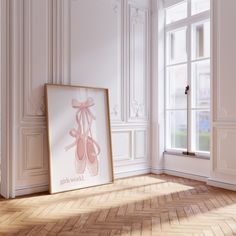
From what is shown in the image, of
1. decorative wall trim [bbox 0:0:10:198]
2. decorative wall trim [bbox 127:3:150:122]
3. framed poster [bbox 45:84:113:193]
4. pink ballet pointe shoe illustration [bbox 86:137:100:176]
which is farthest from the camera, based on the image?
decorative wall trim [bbox 127:3:150:122]

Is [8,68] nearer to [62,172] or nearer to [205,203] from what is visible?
[62,172]

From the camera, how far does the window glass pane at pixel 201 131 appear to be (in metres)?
4.74

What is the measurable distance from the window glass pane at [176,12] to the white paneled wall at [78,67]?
1.42ft

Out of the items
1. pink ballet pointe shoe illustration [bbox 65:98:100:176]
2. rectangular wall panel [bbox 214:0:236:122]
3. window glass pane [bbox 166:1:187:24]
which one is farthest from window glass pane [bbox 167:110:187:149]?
window glass pane [bbox 166:1:187:24]

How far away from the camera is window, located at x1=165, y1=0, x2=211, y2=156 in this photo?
4801 mm

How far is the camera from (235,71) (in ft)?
13.5

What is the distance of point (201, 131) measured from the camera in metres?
4.85

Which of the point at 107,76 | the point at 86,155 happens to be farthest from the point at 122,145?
the point at 107,76

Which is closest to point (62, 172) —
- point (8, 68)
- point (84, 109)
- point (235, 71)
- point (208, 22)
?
point (84, 109)

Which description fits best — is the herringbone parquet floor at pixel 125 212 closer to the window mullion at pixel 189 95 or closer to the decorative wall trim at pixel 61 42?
the window mullion at pixel 189 95

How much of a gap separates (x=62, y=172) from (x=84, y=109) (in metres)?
1.00

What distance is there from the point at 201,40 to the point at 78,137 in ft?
8.81

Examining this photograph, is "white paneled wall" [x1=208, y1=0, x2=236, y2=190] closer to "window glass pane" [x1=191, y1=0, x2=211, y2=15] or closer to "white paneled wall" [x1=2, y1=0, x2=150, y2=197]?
"window glass pane" [x1=191, y1=0, x2=211, y2=15]

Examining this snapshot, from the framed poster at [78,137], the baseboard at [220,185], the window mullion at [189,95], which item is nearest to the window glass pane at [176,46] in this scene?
the window mullion at [189,95]
